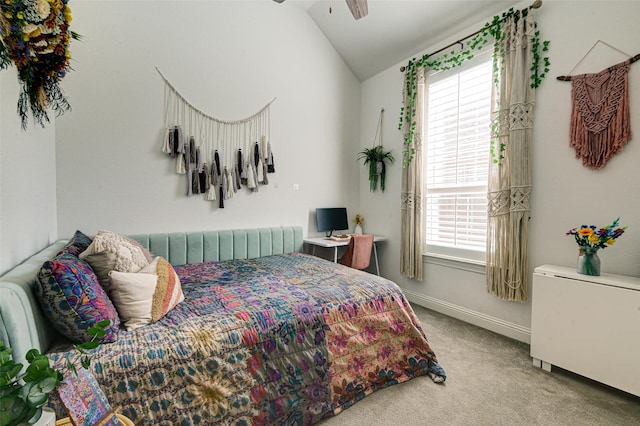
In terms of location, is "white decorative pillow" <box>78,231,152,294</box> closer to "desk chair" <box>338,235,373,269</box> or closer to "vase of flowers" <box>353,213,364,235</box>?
"desk chair" <box>338,235,373,269</box>

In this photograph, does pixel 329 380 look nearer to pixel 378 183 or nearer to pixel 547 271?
pixel 547 271

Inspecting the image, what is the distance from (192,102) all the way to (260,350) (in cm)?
256

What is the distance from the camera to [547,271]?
2.09 metres

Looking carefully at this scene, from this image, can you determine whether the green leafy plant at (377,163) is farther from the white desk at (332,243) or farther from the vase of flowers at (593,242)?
the vase of flowers at (593,242)

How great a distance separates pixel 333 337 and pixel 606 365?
1710 millimetres

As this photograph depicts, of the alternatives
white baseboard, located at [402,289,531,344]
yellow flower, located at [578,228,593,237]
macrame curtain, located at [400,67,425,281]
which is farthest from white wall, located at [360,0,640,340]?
macrame curtain, located at [400,67,425,281]

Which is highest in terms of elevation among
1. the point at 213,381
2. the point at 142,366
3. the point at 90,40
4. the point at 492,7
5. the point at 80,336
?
the point at 492,7

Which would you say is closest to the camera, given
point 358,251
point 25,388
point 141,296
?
point 25,388

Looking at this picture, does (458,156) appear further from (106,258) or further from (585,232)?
(106,258)

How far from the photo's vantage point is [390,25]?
10.6 ft

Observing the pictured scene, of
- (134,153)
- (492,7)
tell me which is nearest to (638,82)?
(492,7)

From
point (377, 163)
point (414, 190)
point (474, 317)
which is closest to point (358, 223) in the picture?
point (377, 163)

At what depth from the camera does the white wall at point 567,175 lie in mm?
1962

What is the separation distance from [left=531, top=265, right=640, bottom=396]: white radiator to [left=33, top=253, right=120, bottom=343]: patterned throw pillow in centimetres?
261
